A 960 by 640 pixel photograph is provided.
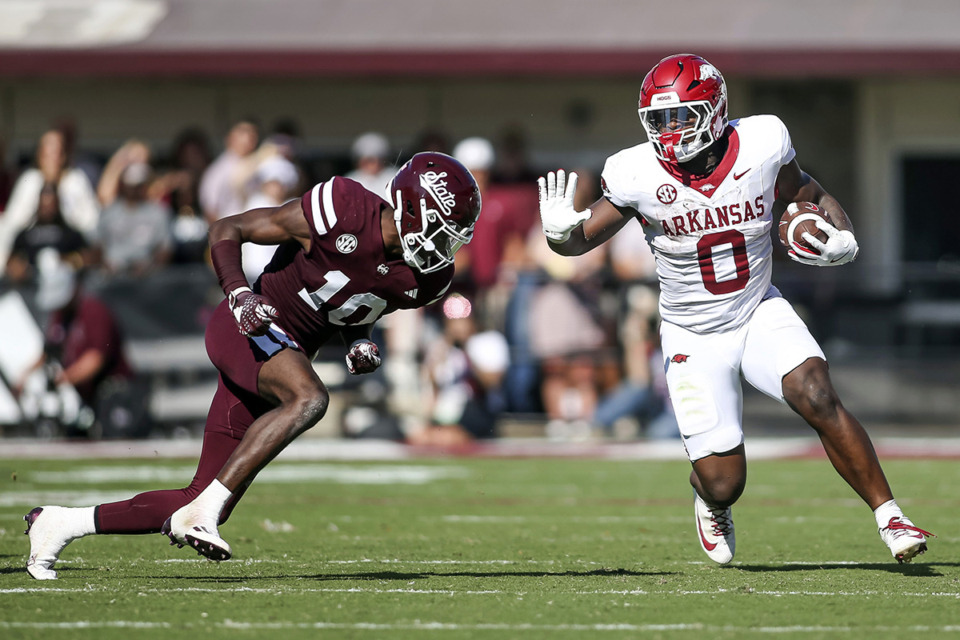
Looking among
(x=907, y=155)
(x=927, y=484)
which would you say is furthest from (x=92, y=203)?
(x=907, y=155)

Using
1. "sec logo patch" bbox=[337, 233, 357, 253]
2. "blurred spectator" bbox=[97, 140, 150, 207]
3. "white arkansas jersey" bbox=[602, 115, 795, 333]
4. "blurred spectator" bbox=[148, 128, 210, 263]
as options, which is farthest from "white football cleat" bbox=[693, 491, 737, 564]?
"blurred spectator" bbox=[97, 140, 150, 207]

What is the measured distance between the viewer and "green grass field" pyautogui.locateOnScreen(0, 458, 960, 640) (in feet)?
14.1

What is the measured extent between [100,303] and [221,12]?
16.1 ft

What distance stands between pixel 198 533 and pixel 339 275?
43.2 inches

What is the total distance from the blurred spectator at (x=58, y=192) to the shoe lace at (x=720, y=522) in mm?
7502

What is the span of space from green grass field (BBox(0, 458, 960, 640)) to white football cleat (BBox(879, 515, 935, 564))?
12cm

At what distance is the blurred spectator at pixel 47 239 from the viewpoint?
11492 millimetres

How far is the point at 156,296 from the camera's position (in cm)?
1124

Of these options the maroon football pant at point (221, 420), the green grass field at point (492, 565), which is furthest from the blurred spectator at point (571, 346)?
the maroon football pant at point (221, 420)

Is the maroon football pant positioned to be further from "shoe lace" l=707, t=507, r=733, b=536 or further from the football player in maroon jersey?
"shoe lace" l=707, t=507, r=733, b=536

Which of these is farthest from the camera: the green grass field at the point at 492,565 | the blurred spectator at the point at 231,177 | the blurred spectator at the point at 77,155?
the blurred spectator at the point at 77,155

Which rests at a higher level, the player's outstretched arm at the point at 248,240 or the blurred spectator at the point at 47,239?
the blurred spectator at the point at 47,239

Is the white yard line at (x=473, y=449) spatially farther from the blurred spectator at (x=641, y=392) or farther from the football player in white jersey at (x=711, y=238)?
the football player in white jersey at (x=711, y=238)

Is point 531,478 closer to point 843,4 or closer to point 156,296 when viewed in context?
point 156,296
